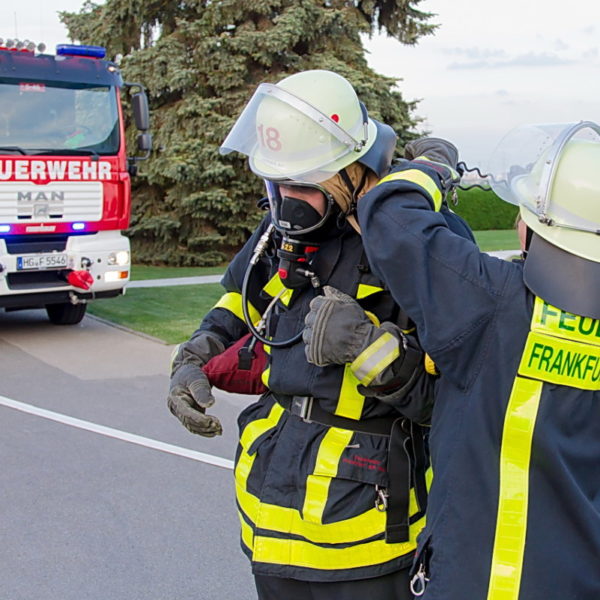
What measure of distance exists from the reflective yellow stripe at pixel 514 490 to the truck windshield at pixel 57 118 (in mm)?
7842

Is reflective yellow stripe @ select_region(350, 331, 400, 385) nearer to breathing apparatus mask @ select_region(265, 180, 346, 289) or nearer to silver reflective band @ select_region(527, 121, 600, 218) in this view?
breathing apparatus mask @ select_region(265, 180, 346, 289)

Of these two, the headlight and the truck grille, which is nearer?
the truck grille

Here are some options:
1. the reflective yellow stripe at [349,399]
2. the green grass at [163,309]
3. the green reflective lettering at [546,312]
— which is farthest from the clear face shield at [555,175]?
the green grass at [163,309]

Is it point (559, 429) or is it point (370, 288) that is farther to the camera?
point (370, 288)

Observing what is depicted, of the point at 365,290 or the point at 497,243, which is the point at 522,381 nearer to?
the point at 365,290

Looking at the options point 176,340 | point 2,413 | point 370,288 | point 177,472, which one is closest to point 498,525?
point 370,288

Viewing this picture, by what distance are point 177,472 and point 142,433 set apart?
2.56 feet

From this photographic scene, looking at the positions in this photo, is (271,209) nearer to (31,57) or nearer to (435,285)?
(435,285)

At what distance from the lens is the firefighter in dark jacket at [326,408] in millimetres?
2018

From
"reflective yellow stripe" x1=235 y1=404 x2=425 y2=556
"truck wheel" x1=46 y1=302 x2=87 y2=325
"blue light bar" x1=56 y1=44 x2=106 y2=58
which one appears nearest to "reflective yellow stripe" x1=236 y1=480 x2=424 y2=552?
"reflective yellow stripe" x1=235 y1=404 x2=425 y2=556

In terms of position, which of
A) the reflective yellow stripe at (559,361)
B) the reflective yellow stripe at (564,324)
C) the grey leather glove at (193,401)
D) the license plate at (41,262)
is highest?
the reflective yellow stripe at (564,324)

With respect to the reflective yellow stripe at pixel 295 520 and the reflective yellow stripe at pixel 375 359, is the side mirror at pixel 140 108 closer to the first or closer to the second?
the reflective yellow stripe at pixel 295 520

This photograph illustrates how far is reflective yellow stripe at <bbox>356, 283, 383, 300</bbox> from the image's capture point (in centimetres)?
204

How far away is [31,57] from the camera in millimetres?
8734
